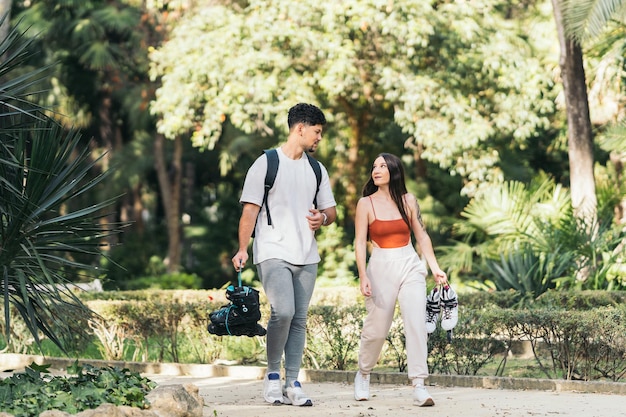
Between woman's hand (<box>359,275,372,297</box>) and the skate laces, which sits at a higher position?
woman's hand (<box>359,275,372,297</box>)

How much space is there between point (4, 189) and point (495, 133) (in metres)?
14.3

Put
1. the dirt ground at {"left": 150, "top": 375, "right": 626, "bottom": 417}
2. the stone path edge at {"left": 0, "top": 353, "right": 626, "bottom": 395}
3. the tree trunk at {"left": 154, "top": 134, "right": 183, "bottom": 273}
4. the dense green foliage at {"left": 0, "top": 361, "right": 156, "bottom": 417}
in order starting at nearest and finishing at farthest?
1. the dense green foliage at {"left": 0, "top": 361, "right": 156, "bottom": 417}
2. the dirt ground at {"left": 150, "top": 375, "right": 626, "bottom": 417}
3. the stone path edge at {"left": 0, "top": 353, "right": 626, "bottom": 395}
4. the tree trunk at {"left": 154, "top": 134, "right": 183, "bottom": 273}

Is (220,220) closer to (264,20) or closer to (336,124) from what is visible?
(336,124)

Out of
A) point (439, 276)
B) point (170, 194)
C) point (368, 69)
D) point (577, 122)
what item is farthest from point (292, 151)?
point (170, 194)

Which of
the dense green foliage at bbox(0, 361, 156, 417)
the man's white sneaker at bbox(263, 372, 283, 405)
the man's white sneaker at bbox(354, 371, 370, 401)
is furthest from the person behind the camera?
the man's white sneaker at bbox(354, 371, 370, 401)

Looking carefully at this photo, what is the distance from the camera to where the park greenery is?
8766mm

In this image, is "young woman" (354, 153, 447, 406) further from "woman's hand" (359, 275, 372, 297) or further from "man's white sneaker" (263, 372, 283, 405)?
"man's white sneaker" (263, 372, 283, 405)

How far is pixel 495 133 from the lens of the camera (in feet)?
67.0

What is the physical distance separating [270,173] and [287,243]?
477 mm

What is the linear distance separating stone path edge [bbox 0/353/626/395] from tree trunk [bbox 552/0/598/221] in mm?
8232

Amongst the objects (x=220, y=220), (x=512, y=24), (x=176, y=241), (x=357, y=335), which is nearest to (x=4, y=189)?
(x=357, y=335)

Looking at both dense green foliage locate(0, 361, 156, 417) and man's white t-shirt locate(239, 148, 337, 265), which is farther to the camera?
man's white t-shirt locate(239, 148, 337, 265)

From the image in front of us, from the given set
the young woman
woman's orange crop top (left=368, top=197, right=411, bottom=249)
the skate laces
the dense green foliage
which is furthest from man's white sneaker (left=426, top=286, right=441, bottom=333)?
the dense green foliage

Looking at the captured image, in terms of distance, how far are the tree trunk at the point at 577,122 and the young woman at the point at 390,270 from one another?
9.27 m
